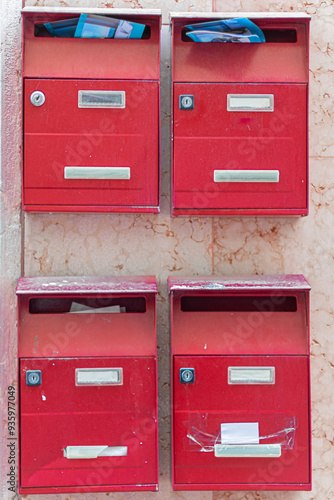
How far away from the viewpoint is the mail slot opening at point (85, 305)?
143 cm

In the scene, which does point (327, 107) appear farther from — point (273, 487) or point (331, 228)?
point (273, 487)

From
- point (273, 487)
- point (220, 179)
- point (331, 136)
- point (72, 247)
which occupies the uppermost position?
point (331, 136)

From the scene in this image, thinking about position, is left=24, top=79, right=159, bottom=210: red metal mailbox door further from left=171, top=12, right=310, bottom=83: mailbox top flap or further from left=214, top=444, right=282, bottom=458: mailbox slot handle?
left=214, top=444, right=282, bottom=458: mailbox slot handle

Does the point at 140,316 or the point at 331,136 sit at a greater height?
the point at 331,136

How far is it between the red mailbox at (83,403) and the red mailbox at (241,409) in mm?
83

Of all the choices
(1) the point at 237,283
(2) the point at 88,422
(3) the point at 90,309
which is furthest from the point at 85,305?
(1) the point at 237,283

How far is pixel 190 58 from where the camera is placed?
145 cm

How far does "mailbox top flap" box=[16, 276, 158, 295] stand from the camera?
1.36 m

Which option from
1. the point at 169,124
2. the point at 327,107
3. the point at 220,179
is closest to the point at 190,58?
the point at 169,124

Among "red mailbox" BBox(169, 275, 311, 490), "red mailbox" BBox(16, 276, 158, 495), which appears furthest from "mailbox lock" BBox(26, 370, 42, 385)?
"red mailbox" BBox(169, 275, 311, 490)

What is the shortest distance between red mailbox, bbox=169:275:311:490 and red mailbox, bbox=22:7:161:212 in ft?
1.11

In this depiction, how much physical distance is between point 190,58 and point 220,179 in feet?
1.15

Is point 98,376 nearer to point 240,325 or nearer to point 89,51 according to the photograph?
point 240,325

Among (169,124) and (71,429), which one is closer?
(71,429)
